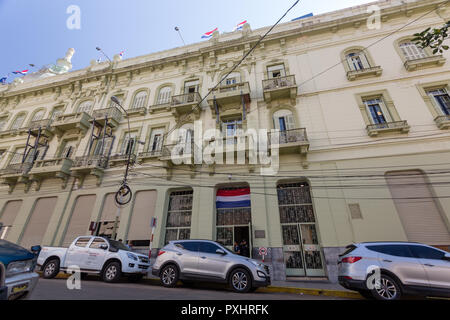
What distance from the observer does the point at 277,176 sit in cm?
1170

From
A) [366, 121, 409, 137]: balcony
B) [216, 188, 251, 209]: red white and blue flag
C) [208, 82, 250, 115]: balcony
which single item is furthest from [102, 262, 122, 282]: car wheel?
[366, 121, 409, 137]: balcony

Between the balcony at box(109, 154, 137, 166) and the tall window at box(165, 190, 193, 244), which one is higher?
the balcony at box(109, 154, 137, 166)

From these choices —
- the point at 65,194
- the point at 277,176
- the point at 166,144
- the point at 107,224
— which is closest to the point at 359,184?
the point at 277,176

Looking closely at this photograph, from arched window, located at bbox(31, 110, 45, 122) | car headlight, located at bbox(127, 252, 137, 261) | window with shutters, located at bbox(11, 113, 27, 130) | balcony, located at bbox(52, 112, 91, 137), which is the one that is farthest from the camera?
window with shutters, located at bbox(11, 113, 27, 130)

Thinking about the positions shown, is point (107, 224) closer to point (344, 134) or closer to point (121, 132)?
point (121, 132)

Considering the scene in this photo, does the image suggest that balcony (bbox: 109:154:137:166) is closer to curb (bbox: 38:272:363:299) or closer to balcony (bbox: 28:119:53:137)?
balcony (bbox: 28:119:53:137)

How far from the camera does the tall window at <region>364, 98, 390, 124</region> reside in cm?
1189

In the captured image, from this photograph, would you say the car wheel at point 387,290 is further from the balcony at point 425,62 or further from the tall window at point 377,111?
the balcony at point 425,62

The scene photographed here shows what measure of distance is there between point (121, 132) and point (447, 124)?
69.8 feet

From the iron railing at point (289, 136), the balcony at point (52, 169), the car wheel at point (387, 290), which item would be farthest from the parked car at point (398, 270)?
the balcony at point (52, 169)

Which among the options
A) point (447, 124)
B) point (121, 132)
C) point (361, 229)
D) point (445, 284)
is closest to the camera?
point (445, 284)

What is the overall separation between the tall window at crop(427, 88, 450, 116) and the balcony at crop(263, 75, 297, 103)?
783 centimetres

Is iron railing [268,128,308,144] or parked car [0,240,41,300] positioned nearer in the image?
parked car [0,240,41,300]

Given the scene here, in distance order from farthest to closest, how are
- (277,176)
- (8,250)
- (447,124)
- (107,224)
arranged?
(107,224) < (277,176) < (447,124) < (8,250)
